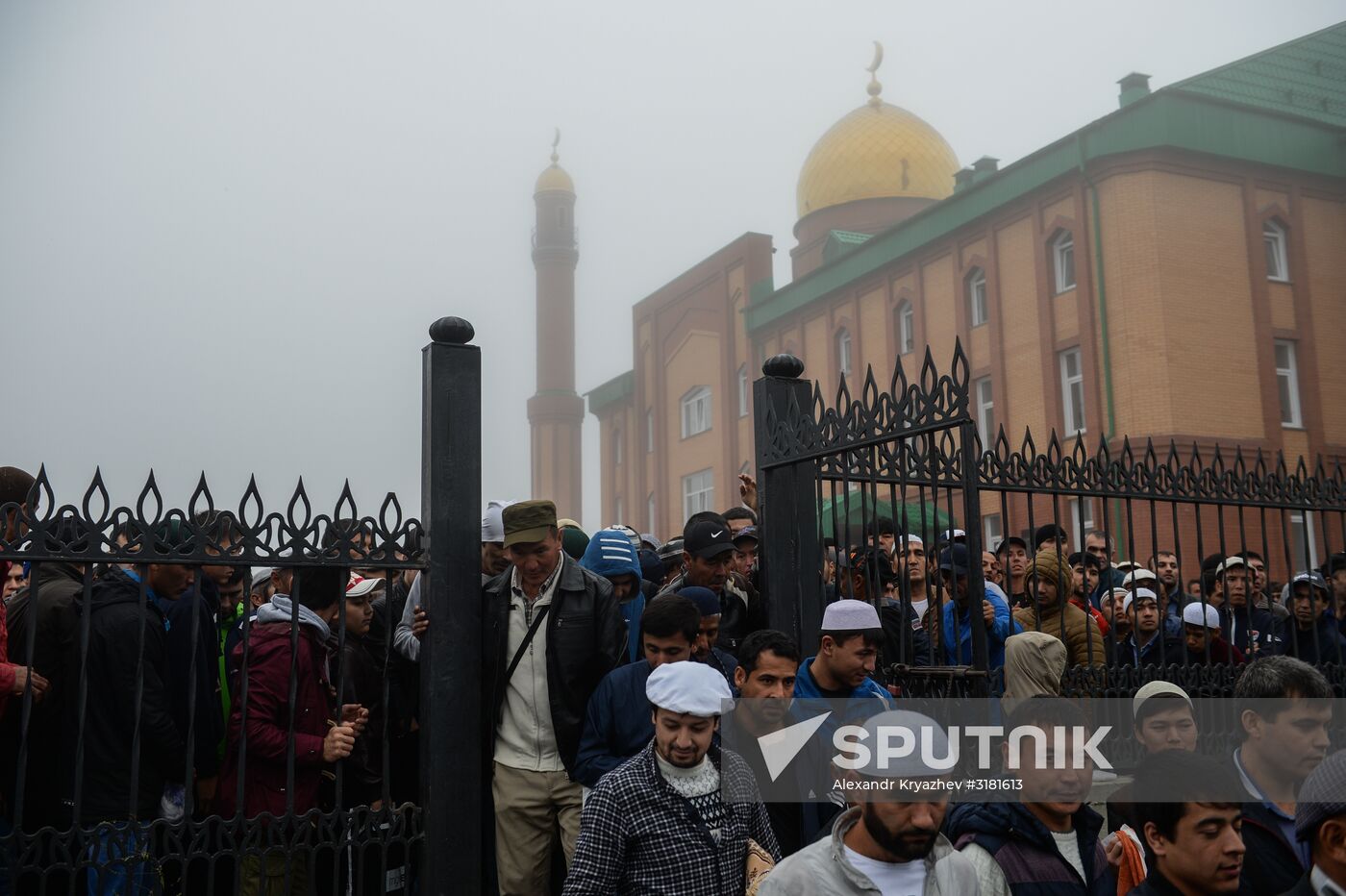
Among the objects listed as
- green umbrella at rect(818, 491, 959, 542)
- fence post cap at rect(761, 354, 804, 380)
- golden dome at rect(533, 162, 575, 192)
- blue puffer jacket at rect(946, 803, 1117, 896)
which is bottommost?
blue puffer jacket at rect(946, 803, 1117, 896)

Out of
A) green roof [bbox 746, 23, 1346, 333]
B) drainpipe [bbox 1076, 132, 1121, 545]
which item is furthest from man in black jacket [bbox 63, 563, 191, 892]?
green roof [bbox 746, 23, 1346, 333]

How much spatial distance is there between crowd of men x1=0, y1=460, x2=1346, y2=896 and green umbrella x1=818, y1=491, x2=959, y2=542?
18 cm

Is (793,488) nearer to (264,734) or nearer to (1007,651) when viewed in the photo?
(1007,651)

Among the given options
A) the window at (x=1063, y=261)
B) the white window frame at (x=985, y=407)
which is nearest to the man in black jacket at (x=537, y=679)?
the window at (x=1063, y=261)

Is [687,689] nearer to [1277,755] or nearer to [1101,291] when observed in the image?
[1277,755]

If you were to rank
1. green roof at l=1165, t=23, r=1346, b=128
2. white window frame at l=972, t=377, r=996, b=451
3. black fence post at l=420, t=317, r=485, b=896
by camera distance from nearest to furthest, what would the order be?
black fence post at l=420, t=317, r=485, b=896 → green roof at l=1165, t=23, r=1346, b=128 → white window frame at l=972, t=377, r=996, b=451

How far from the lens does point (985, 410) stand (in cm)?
2425

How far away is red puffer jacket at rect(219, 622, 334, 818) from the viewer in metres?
4.69

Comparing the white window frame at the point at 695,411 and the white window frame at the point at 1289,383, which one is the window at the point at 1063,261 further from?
the white window frame at the point at 695,411

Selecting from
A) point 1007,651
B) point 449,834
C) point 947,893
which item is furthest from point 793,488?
point 947,893

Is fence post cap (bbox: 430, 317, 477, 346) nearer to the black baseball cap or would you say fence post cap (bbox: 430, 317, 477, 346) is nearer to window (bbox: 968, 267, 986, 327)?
the black baseball cap

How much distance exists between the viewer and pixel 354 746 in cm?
506

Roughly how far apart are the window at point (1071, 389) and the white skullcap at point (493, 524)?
17684mm

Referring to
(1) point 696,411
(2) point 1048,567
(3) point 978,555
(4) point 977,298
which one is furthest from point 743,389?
(3) point 978,555
